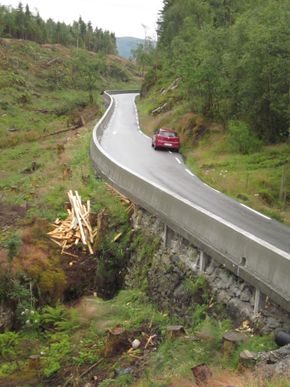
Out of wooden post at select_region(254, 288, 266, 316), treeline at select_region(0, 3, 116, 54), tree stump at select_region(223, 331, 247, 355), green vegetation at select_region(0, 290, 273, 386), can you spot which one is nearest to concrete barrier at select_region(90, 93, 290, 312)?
wooden post at select_region(254, 288, 266, 316)

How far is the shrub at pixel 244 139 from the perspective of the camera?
2529cm

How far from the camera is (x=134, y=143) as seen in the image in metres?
33.0

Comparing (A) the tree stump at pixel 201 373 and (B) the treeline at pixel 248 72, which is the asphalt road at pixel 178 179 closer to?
(B) the treeline at pixel 248 72

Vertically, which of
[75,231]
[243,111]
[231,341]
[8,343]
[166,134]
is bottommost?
[8,343]

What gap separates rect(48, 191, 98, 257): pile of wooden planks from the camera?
15.2 metres

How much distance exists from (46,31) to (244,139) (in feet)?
358

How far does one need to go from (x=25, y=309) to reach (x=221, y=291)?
4.99 meters

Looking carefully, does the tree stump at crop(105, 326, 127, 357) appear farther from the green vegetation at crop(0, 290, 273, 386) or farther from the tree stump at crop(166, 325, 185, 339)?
the tree stump at crop(166, 325, 185, 339)

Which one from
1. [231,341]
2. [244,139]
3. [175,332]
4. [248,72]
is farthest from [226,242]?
[248,72]

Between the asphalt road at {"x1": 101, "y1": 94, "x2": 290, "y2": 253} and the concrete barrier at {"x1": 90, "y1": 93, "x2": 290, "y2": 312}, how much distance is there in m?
2.22

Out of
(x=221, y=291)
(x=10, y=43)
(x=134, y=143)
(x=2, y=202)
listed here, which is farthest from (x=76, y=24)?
(x=221, y=291)

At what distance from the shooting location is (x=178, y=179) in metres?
21.6

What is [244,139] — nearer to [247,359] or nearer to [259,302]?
[259,302]

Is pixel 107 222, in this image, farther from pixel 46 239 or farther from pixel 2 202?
pixel 2 202
